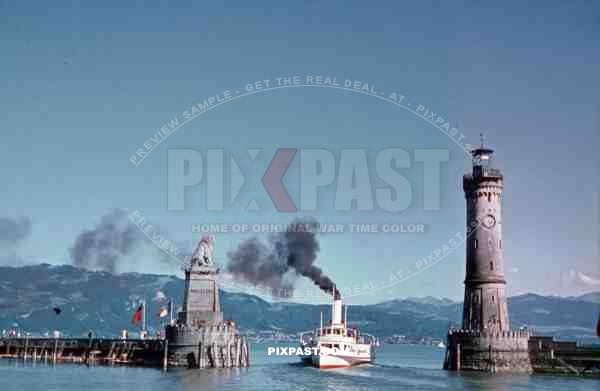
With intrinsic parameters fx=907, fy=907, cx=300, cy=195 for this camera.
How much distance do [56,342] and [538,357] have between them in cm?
7027

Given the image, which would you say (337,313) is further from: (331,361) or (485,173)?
(485,173)

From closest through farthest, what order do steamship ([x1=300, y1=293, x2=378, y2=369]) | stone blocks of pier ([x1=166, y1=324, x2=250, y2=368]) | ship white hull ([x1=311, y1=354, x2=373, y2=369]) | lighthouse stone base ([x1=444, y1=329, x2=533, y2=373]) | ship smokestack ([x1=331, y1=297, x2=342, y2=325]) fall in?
lighthouse stone base ([x1=444, y1=329, x2=533, y2=373]), stone blocks of pier ([x1=166, y1=324, x2=250, y2=368]), ship white hull ([x1=311, y1=354, x2=373, y2=369]), steamship ([x1=300, y1=293, x2=378, y2=369]), ship smokestack ([x1=331, y1=297, x2=342, y2=325])

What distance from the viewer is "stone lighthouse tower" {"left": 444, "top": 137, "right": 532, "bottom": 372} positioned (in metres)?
101

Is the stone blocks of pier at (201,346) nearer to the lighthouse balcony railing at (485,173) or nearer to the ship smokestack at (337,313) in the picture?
the ship smokestack at (337,313)

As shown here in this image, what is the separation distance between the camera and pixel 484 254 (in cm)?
10400

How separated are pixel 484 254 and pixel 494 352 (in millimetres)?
11122

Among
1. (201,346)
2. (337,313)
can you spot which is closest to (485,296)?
(337,313)

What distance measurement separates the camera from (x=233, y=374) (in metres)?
103

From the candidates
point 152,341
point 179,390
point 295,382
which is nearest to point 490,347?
point 295,382

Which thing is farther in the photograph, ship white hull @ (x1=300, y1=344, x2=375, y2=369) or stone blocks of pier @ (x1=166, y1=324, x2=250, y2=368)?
ship white hull @ (x1=300, y1=344, x2=375, y2=369)

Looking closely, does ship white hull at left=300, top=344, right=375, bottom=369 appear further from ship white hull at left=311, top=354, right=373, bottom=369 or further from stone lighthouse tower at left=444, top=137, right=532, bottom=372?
stone lighthouse tower at left=444, top=137, right=532, bottom=372

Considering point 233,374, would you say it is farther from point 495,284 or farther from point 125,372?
point 495,284

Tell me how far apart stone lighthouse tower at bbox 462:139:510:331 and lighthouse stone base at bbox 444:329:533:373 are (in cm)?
113

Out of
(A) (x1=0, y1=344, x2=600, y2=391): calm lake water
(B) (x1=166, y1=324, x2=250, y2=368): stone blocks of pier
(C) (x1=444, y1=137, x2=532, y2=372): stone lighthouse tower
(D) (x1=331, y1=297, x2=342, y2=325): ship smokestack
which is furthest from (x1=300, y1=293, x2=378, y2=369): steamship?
(C) (x1=444, y1=137, x2=532, y2=372): stone lighthouse tower
